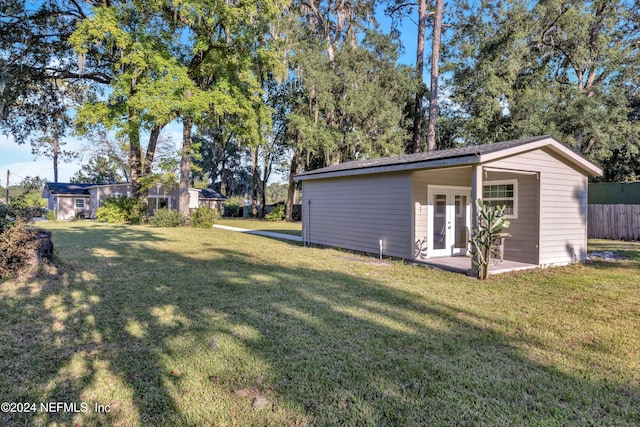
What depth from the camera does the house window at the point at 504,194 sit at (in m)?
8.47

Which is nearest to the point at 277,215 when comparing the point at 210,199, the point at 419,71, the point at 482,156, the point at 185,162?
the point at 185,162

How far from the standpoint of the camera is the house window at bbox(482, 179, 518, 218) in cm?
847

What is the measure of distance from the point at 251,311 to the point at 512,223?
6885mm

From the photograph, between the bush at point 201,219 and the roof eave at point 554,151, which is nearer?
the roof eave at point 554,151

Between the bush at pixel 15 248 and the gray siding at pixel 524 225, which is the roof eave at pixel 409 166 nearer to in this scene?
the gray siding at pixel 524 225

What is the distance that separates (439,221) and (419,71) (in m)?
13.8

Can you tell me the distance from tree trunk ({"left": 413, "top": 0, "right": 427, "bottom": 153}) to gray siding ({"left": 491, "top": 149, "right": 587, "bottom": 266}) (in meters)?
11.9

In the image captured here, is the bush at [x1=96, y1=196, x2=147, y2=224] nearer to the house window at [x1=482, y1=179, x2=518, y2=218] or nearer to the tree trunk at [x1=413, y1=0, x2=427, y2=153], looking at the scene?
the tree trunk at [x1=413, y1=0, x2=427, y2=153]

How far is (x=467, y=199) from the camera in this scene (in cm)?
940

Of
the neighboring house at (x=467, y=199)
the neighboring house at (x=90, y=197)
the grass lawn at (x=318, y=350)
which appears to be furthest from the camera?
the neighboring house at (x=90, y=197)

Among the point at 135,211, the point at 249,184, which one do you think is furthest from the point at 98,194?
the point at 249,184

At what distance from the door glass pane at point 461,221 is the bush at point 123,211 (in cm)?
1658

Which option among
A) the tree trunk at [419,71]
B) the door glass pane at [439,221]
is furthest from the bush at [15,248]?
the tree trunk at [419,71]

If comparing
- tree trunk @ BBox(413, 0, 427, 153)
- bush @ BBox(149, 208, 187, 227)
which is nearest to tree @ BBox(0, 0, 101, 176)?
bush @ BBox(149, 208, 187, 227)
